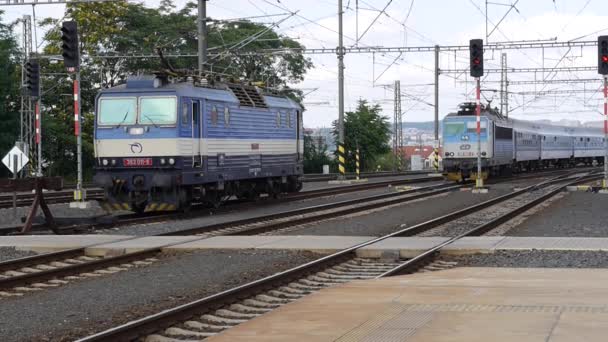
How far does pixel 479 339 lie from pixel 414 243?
839cm

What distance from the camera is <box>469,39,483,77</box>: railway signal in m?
32.8

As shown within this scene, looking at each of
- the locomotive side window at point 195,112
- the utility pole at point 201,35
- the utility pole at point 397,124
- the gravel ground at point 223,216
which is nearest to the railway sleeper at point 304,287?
the gravel ground at point 223,216

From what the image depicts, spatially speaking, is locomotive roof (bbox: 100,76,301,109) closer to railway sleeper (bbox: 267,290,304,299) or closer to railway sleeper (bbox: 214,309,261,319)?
railway sleeper (bbox: 267,290,304,299)

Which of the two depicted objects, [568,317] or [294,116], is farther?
[294,116]

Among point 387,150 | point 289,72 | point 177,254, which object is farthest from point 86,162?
point 177,254

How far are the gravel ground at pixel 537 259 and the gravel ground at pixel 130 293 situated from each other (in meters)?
2.45

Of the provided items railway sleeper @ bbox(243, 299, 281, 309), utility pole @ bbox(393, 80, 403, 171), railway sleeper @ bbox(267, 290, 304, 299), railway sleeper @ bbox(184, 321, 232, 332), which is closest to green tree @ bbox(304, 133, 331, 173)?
utility pole @ bbox(393, 80, 403, 171)

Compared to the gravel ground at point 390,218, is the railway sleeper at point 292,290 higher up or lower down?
lower down

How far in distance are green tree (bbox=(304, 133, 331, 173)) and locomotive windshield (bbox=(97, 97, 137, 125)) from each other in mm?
41433

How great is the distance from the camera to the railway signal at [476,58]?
32.8 m

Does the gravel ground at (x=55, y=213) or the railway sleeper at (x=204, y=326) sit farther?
the gravel ground at (x=55, y=213)

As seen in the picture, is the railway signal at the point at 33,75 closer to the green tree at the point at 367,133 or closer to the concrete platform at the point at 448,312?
the concrete platform at the point at 448,312

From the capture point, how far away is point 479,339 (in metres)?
7.55

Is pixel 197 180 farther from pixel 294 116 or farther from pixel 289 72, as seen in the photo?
pixel 289 72
